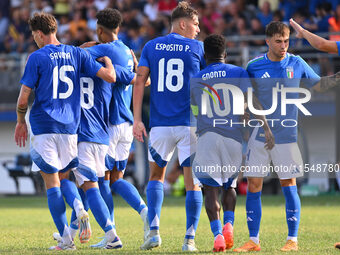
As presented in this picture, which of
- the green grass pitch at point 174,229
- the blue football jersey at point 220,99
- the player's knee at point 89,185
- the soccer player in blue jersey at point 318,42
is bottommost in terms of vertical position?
the green grass pitch at point 174,229

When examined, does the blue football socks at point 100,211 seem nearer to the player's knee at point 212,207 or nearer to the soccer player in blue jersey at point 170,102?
the soccer player in blue jersey at point 170,102

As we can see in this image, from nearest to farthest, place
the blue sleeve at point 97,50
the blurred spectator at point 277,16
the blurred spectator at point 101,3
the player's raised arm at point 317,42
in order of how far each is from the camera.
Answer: the player's raised arm at point 317,42, the blue sleeve at point 97,50, the blurred spectator at point 277,16, the blurred spectator at point 101,3

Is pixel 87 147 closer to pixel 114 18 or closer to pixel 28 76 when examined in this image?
pixel 28 76

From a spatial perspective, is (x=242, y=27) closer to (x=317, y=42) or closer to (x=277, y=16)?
(x=277, y=16)

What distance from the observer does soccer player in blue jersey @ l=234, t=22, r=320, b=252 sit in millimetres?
7562

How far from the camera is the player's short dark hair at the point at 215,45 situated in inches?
294

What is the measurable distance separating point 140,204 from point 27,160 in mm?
12317

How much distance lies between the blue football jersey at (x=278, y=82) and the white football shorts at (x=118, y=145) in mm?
1727

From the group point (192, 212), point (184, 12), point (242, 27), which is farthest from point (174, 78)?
point (242, 27)

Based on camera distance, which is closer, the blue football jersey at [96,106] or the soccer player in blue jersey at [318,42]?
the soccer player in blue jersey at [318,42]

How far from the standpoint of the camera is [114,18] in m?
8.41

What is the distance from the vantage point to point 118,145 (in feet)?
28.2

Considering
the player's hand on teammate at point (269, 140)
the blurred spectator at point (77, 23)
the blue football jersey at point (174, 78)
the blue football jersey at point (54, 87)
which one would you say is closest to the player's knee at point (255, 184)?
the player's hand on teammate at point (269, 140)

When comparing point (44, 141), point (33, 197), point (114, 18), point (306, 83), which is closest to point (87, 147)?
point (44, 141)
